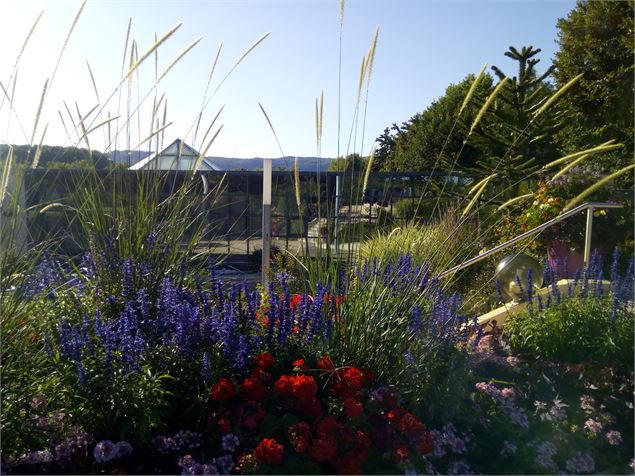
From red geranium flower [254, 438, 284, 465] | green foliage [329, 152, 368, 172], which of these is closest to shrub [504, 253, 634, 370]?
green foliage [329, 152, 368, 172]

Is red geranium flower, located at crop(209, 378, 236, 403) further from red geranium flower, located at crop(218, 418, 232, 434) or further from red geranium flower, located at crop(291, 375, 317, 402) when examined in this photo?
red geranium flower, located at crop(291, 375, 317, 402)

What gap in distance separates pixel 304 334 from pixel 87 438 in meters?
0.95

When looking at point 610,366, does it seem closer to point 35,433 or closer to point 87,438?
point 87,438

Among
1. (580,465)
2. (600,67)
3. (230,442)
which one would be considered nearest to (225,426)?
(230,442)

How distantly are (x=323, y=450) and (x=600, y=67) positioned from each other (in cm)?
967

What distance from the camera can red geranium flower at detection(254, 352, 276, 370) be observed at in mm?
2428

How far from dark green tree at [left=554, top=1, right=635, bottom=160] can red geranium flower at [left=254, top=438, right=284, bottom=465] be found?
8266mm

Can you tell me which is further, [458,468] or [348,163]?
[348,163]

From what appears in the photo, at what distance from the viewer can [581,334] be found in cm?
303

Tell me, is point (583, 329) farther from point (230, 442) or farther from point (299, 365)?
point (230, 442)

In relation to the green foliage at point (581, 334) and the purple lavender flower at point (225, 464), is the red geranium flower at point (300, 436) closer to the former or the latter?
the purple lavender flower at point (225, 464)

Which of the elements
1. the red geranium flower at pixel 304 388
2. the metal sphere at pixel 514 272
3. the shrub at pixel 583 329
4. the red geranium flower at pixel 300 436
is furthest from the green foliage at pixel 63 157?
the metal sphere at pixel 514 272

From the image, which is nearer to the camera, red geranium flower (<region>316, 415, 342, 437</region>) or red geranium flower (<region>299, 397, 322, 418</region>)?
red geranium flower (<region>316, 415, 342, 437</region>)

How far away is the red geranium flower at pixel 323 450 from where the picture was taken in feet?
6.84
